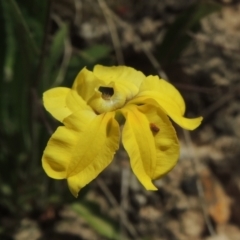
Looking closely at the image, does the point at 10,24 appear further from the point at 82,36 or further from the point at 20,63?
the point at 82,36

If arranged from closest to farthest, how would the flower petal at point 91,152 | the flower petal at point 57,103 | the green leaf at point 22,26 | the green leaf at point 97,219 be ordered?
the flower petal at point 91,152 → the flower petal at point 57,103 → the green leaf at point 22,26 → the green leaf at point 97,219

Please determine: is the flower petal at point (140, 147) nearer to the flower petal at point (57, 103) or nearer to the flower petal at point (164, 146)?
the flower petal at point (164, 146)

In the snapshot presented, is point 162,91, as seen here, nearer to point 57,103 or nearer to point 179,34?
point 57,103

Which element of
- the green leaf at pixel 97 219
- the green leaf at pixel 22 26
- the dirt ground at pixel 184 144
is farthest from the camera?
the dirt ground at pixel 184 144

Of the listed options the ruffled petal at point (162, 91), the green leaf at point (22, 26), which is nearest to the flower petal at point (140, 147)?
the ruffled petal at point (162, 91)

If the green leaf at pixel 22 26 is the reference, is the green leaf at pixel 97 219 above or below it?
below

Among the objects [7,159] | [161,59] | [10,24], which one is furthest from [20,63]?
[161,59]

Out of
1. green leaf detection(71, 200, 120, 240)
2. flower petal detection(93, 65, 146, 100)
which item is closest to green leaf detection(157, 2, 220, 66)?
green leaf detection(71, 200, 120, 240)
